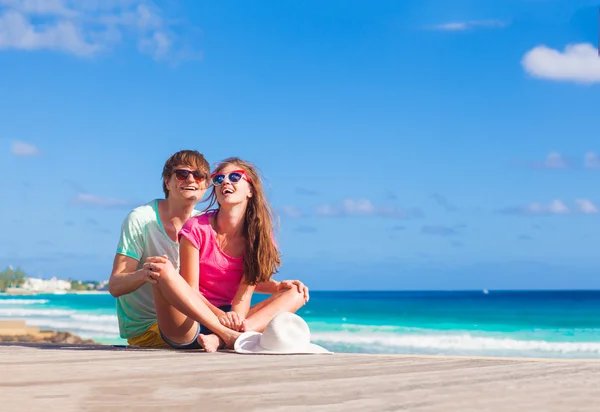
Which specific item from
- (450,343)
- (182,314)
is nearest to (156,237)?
(182,314)

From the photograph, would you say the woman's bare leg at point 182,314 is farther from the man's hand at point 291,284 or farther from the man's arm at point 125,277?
the man's hand at point 291,284

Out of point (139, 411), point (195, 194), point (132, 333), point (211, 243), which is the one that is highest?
point (195, 194)

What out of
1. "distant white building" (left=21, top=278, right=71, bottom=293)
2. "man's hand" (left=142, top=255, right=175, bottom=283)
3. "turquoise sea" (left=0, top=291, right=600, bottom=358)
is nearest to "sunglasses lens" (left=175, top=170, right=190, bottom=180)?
"man's hand" (left=142, top=255, right=175, bottom=283)

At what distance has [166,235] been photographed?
16.5 ft

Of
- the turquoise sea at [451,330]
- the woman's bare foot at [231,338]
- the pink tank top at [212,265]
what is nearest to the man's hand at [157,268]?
the pink tank top at [212,265]

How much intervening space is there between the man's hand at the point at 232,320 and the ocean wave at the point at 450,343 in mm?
16054

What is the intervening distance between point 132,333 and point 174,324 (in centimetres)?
70

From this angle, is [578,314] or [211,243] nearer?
[211,243]

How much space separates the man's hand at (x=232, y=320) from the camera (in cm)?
459

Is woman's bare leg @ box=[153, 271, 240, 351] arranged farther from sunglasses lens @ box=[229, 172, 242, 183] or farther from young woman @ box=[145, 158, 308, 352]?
sunglasses lens @ box=[229, 172, 242, 183]

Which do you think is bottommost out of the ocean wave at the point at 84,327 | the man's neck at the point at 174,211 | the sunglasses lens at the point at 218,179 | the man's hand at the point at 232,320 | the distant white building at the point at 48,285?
the man's hand at the point at 232,320

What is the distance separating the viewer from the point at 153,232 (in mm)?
4980

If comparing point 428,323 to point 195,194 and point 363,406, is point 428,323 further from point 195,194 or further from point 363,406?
point 363,406

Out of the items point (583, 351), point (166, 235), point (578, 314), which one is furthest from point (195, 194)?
point (578, 314)
